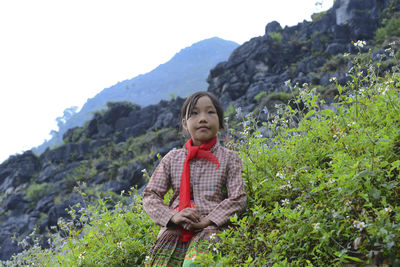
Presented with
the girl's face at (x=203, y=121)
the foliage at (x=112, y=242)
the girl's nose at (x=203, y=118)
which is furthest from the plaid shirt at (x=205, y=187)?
the foliage at (x=112, y=242)

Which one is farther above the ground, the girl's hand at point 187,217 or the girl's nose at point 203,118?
the girl's nose at point 203,118

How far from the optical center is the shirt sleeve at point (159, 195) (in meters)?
2.51

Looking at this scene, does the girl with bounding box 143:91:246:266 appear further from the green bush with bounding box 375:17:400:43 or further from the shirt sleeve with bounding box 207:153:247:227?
the green bush with bounding box 375:17:400:43

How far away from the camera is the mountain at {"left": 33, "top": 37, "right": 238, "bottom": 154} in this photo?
376 ft

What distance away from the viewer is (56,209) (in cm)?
2269

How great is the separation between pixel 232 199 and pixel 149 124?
32198mm

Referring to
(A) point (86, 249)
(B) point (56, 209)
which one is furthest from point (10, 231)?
(A) point (86, 249)

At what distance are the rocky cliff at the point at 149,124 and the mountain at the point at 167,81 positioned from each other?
70611mm

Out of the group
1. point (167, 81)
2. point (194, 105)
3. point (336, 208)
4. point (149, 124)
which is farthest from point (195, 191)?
point (167, 81)

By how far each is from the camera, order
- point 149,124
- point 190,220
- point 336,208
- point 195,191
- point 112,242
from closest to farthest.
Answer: point 336,208
point 190,220
point 195,191
point 112,242
point 149,124

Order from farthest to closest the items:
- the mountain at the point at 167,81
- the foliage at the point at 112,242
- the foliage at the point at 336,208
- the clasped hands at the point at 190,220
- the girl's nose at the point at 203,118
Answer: the mountain at the point at 167,81
the foliage at the point at 112,242
the girl's nose at the point at 203,118
the clasped hands at the point at 190,220
the foliage at the point at 336,208

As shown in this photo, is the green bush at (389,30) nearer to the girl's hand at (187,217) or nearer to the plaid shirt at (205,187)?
the plaid shirt at (205,187)

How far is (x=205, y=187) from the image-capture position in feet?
8.66

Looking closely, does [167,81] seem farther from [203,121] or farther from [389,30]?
[203,121]
